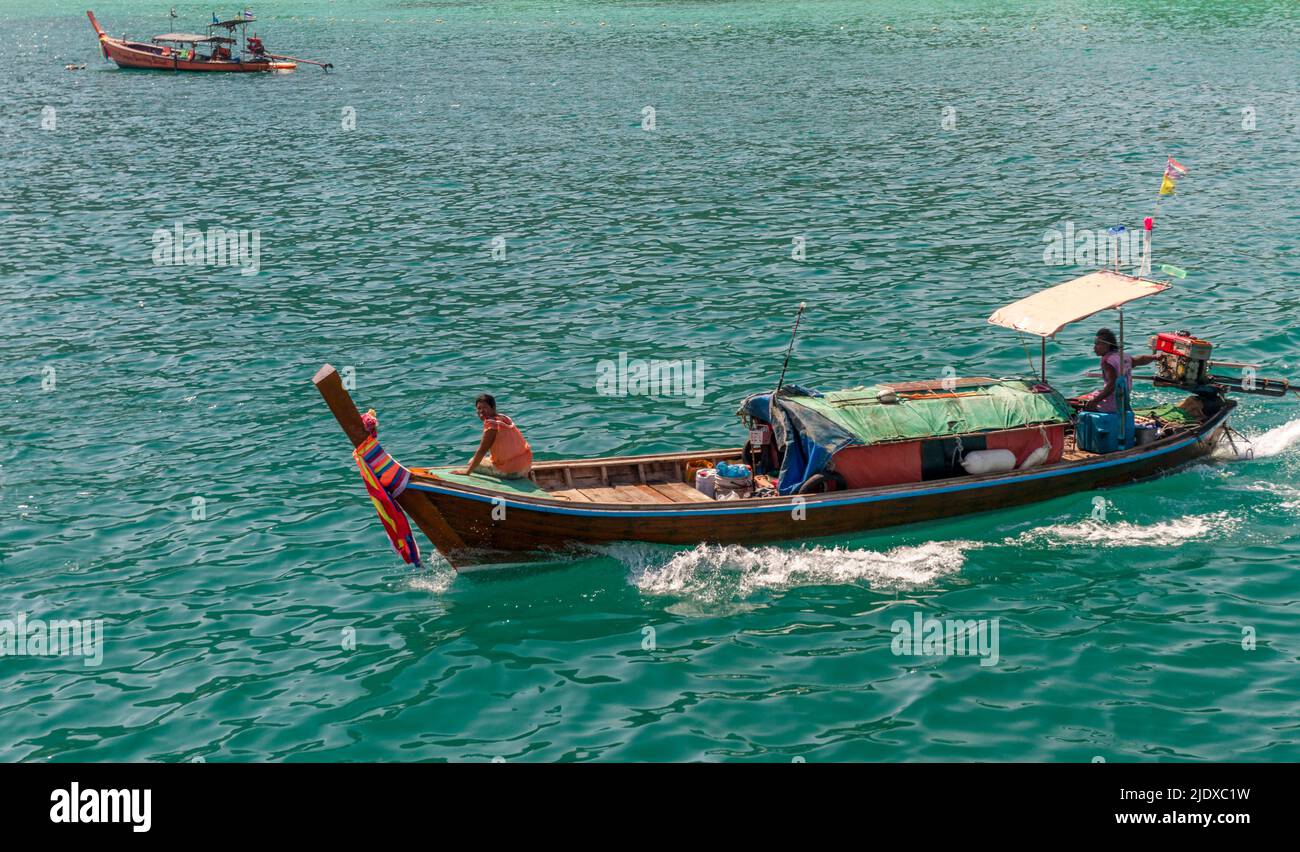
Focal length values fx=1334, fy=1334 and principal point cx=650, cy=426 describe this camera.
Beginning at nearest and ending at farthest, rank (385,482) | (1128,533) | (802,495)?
(385,482)
(802,495)
(1128,533)

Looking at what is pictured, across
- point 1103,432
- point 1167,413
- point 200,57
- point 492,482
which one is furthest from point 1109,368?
point 200,57

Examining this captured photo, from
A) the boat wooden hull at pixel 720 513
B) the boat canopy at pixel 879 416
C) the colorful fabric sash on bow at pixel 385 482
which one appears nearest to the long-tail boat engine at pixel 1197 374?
the boat canopy at pixel 879 416

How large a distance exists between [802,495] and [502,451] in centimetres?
470

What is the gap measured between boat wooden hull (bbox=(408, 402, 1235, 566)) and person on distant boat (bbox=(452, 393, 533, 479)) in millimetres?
1011

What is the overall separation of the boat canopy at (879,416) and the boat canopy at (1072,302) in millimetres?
1157

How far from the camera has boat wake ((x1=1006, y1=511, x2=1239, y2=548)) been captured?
21141 millimetres

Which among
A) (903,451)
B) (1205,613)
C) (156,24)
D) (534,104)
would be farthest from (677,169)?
(156,24)

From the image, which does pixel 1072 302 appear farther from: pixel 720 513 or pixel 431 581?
pixel 431 581

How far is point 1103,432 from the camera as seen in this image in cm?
2288

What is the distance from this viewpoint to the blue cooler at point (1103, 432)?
22922 mm

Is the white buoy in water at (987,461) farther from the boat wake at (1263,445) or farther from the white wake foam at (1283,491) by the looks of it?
the boat wake at (1263,445)

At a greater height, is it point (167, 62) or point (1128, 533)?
point (167, 62)

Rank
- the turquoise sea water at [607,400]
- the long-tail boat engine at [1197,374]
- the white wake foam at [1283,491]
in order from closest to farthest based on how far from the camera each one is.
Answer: the turquoise sea water at [607,400], the white wake foam at [1283,491], the long-tail boat engine at [1197,374]
